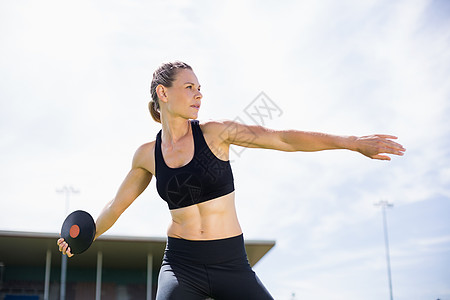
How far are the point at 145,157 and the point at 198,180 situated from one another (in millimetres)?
687

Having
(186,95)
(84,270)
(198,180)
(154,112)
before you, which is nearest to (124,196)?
(154,112)

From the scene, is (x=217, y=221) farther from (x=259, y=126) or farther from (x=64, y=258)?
(x=64, y=258)

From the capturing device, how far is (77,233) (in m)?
3.89

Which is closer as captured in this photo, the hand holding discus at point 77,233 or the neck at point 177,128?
the neck at point 177,128

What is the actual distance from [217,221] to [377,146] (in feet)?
3.98

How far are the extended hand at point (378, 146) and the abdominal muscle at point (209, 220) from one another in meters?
0.99

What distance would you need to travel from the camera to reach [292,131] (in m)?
3.37

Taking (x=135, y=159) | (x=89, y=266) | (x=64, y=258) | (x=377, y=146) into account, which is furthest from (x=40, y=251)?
(x=377, y=146)

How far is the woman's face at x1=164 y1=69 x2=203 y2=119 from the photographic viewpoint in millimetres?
3660

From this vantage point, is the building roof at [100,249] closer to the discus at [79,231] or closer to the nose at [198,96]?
the discus at [79,231]

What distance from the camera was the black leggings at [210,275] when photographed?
131 inches

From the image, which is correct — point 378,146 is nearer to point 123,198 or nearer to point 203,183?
point 203,183

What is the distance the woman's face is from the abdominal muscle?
0.69m

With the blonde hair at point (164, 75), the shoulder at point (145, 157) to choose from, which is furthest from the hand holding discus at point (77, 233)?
the blonde hair at point (164, 75)
